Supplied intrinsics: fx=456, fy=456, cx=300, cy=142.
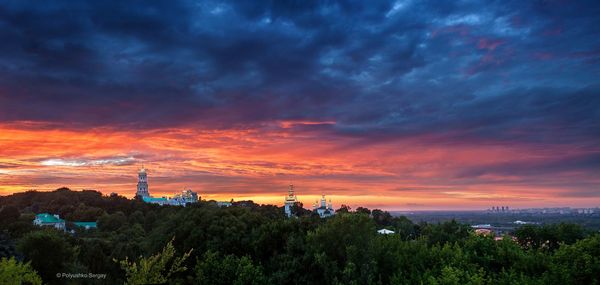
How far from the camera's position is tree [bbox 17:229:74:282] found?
4159 cm

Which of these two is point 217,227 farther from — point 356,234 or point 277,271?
point 356,234

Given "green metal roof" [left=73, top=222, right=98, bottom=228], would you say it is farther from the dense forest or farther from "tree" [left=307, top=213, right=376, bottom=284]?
"tree" [left=307, top=213, right=376, bottom=284]

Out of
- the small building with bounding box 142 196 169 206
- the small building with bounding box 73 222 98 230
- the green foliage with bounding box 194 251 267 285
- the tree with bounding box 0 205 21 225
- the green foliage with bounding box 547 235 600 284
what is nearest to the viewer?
the green foliage with bounding box 547 235 600 284

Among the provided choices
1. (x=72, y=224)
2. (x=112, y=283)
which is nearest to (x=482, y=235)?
(x=112, y=283)

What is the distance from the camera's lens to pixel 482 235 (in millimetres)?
36062

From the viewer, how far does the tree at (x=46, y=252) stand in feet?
136

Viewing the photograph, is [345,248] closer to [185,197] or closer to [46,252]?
[46,252]

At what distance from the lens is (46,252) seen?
140ft

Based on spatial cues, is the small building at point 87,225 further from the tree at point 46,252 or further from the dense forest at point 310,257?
the tree at point 46,252

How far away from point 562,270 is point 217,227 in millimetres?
28181

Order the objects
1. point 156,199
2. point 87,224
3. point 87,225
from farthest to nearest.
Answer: point 156,199 → point 87,224 → point 87,225

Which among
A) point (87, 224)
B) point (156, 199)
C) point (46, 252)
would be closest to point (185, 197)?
point (156, 199)

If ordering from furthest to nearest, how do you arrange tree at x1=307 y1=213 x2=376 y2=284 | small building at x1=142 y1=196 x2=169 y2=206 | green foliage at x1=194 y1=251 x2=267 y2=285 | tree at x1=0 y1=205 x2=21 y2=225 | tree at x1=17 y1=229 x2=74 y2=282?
1. small building at x1=142 y1=196 x2=169 y2=206
2. tree at x1=0 y1=205 x2=21 y2=225
3. tree at x1=17 y1=229 x2=74 y2=282
4. green foliage at x1=194 y1=251 x2=267 y2=285
5. tree at x1=307 y1=213 x2=376 y2=284

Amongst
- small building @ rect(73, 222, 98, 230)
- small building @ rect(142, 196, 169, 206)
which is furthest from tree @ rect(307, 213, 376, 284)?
small building @ rect(142, 196, 169, 206)
